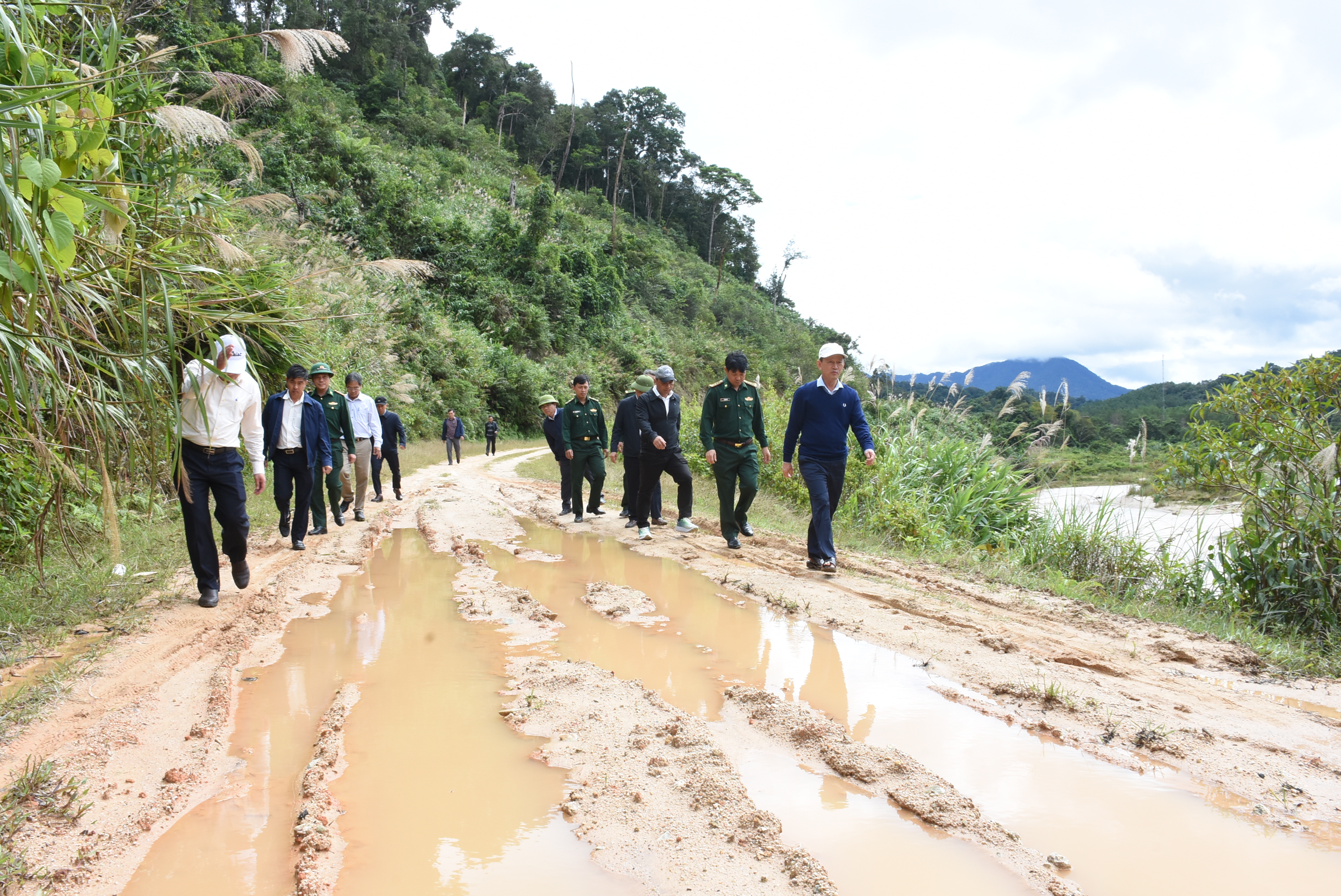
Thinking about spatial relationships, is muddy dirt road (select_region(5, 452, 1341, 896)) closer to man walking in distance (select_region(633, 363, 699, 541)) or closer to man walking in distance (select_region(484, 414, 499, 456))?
man walking in distance (select_region(633, 363, 699, 541))

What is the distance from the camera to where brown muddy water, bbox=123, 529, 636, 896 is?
7.06 feet

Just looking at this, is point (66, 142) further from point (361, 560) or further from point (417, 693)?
point (361, 560)

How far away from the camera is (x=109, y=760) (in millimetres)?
2785

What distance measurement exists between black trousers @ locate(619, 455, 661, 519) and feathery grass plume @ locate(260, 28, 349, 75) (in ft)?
17.1

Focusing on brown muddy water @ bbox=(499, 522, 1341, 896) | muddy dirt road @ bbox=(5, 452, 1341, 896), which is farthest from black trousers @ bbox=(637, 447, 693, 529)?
brown muddy water @ bbox=(499, 522, 1341, 896)

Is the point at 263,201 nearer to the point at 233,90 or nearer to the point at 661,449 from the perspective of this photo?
the point at 233,90

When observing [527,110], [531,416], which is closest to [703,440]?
[531,416]

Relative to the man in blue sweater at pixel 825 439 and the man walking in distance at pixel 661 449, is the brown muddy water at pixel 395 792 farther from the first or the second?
the man walking in distance at pixel 661 449

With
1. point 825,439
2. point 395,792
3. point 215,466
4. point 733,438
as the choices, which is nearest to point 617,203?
point 733,438

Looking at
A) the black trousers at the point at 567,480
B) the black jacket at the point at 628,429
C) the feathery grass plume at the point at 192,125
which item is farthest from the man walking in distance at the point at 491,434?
the feathery grass plume at the point at 192,125

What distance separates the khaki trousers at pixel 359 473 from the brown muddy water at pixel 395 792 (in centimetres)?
588

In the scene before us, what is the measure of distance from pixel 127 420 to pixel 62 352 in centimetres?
43

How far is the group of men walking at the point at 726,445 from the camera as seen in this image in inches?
266

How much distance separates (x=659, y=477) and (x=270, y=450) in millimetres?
4067
